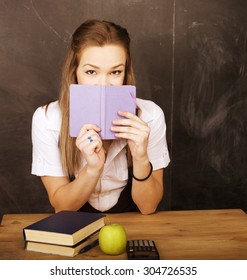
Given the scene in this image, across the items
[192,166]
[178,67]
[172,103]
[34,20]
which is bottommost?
[192,166]

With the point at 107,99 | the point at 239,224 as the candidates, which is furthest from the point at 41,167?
the point at 239,224

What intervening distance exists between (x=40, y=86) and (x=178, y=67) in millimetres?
844

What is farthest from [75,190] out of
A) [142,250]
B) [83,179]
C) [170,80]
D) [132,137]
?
[170,80]

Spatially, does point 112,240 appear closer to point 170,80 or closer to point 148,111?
point 148,111

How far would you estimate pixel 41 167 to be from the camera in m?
1.76

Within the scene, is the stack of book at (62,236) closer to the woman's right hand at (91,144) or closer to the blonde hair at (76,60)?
the woman's right hand at (91,144)

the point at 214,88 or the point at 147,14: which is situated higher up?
the point at 147,14

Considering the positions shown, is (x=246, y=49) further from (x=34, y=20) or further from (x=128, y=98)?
(x=128, y=98)

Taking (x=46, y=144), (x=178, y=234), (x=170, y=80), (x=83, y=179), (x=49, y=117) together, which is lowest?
(x=178, y=234)

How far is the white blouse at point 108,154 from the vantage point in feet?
5.81

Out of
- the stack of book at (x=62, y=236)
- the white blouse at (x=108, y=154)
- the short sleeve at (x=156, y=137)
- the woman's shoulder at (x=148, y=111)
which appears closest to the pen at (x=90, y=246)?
the stack of book at (x=62, y=236)

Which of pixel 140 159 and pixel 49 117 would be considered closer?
pixel 140 159

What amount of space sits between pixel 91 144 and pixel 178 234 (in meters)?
0.44

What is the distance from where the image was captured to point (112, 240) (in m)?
1.18
